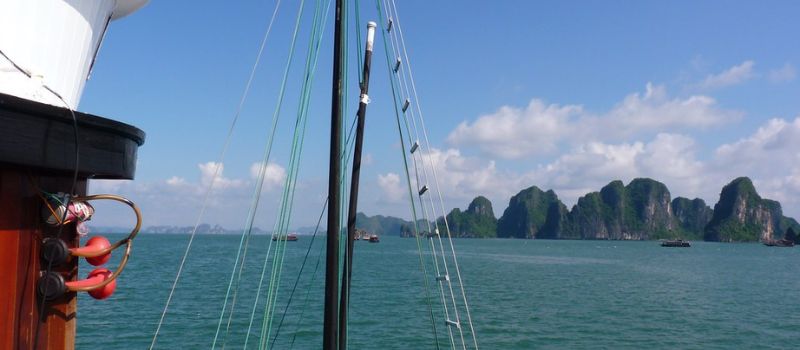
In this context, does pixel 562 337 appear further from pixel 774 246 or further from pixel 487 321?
pixel 774 246

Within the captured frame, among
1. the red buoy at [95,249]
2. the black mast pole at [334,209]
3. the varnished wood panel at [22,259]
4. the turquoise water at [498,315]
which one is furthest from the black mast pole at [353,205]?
the turquoise water at [498,315]

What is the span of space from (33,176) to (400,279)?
46.1 metres

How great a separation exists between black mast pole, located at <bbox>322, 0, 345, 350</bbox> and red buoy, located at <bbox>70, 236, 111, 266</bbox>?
2181 mm

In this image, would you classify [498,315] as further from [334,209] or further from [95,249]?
[95,249]

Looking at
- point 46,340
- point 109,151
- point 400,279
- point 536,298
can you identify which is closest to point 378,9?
point 109,151

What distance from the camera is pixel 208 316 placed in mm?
26375

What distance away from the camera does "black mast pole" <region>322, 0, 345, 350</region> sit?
15.4ft

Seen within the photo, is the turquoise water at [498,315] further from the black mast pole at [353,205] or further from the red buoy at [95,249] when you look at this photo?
the red buoy at [95,249]

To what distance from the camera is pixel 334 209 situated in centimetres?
468

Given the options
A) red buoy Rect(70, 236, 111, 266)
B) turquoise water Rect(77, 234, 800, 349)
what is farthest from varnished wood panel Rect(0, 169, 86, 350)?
turquoise water Rect(77, 234, 800, 349)

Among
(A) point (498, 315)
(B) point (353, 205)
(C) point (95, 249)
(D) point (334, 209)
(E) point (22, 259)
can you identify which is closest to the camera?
(E) point (22, 259)

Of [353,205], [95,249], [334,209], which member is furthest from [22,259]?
[353,205]

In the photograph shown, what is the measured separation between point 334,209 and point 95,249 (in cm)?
227

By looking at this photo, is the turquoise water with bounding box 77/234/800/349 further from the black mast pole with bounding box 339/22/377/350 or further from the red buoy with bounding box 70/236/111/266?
the red buoy with bounding box 70/236/111/266
